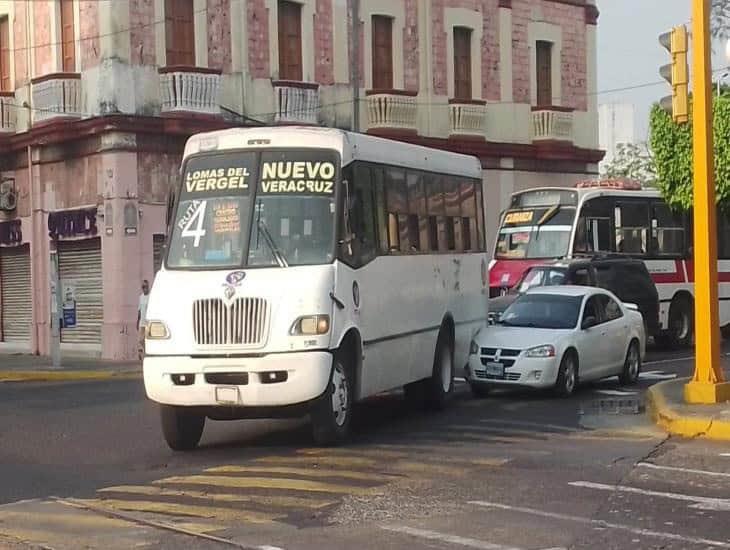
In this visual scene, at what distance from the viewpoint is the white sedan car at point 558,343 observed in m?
17.5

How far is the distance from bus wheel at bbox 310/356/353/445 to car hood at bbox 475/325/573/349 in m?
4.61

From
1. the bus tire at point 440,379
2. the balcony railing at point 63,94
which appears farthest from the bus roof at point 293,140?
the balcony railing at point 63,94

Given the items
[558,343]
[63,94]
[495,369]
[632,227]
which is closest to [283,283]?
[495,369]

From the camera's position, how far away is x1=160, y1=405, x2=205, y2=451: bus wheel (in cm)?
1329

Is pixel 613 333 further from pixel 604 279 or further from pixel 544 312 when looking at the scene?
pixel 604 279

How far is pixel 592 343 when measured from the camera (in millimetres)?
18641

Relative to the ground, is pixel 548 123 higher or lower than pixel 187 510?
higher

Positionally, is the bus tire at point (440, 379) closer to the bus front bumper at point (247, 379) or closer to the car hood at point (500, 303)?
the bus front bumper at point (247, 379)

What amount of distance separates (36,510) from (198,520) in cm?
150

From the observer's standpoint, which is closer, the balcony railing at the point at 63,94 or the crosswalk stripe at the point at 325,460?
the crosswalk stripe at the point at 325,460

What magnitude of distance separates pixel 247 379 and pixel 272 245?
4.77 ft

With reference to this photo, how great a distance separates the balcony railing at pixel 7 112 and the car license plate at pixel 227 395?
20.1 metres

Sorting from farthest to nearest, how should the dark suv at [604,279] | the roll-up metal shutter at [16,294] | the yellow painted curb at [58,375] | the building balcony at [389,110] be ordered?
the building balcony at [389,110], the roll-up metal shutter at [16,294], the yellow painted curb at [58,375], the dark suv at [604,279]

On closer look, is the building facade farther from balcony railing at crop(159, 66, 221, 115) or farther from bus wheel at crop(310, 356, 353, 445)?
bus wheel at crop(310, 356, 353, 445)
